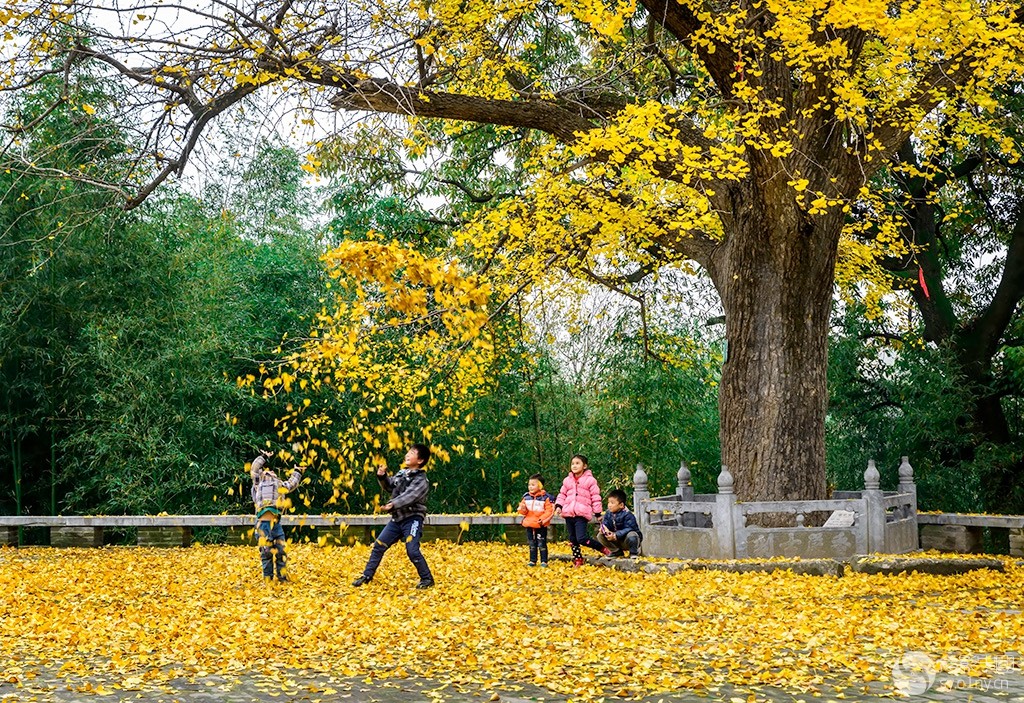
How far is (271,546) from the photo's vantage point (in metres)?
Result: 11.7

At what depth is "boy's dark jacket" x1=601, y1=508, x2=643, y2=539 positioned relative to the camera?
13.0 metres

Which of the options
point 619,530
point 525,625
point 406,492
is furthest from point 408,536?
point 619,530

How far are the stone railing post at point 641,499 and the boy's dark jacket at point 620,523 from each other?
88 mm

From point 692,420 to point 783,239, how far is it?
5.08m

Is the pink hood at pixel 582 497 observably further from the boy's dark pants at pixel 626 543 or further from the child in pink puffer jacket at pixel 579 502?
the boy's dark pants at pixel 626 543

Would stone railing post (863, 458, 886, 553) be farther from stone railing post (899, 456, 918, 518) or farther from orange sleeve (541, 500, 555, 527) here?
orange sleeve (541, 500, 555, 527)

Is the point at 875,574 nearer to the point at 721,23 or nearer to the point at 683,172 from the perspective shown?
the point at 683,172

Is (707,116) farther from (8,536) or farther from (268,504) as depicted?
(8,536)

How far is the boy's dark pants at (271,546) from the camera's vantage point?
37.3 ft

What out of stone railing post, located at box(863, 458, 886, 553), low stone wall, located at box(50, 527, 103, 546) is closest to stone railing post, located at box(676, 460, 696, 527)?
stone railing post, located at box(863, 458, 886, 553)

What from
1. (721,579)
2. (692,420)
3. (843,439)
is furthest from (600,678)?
(843,439)

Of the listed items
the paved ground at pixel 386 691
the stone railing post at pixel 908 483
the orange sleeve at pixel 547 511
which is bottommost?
the paved ground at pixel 386 691

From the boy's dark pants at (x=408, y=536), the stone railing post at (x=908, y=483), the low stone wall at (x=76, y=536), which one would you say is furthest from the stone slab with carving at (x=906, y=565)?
the low stone wall at (x=76, y=536)

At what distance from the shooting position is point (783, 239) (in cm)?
1241
